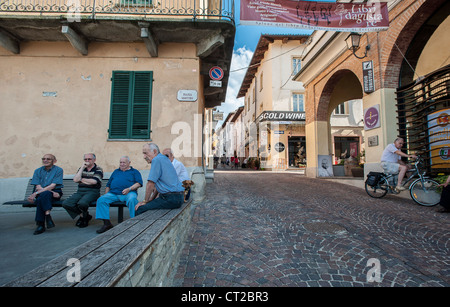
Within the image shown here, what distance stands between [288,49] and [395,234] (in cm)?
2281

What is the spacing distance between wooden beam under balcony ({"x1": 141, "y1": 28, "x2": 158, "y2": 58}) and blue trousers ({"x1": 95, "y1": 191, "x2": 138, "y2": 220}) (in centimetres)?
434

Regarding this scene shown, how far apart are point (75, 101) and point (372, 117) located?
946cm

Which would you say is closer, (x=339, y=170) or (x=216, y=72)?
(x=216, y=72)

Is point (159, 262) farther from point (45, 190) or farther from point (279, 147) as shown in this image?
point (279, 147)

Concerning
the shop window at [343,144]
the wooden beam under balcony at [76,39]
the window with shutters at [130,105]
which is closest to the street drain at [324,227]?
the window with shutters at [130,105]

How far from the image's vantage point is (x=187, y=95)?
23.1ft

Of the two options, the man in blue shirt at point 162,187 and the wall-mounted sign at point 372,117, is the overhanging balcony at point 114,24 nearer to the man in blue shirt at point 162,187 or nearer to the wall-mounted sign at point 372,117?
the man in blue shirt at point 162,187

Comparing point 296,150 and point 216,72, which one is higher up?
point 216,72

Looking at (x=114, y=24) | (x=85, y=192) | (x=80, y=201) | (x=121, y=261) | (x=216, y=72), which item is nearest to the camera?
(x=121, y=261)

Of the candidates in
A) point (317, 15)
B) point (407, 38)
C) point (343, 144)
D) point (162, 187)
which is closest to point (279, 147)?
point (343, 144)

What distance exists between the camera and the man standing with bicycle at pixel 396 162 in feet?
21.5

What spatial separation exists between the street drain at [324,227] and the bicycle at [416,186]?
11.0 ft

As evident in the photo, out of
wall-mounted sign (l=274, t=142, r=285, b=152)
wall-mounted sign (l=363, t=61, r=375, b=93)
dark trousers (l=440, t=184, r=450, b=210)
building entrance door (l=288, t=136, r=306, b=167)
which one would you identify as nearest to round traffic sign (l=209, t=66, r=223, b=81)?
wall-mounted sign (l=363, t=61, r=375, b=93)
